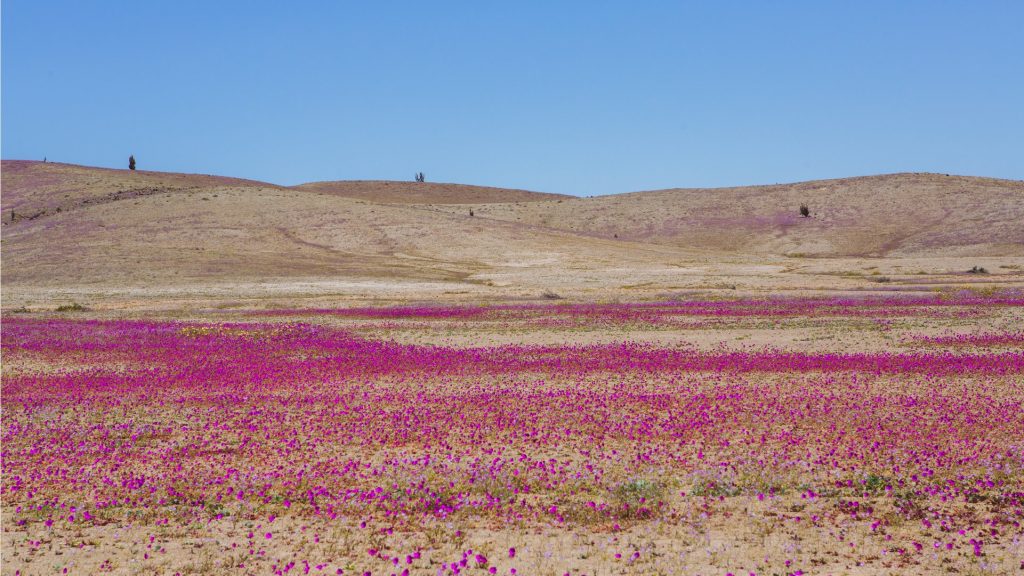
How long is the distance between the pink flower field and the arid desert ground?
0.06m

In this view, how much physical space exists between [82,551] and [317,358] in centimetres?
1613

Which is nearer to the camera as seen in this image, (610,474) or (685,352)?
(610,474)

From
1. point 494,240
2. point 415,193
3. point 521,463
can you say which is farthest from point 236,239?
point 415,193

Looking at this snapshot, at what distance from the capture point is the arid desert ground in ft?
29.1

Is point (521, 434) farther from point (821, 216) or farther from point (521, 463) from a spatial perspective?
point (821, 216)

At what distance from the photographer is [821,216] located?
119250 millimetres

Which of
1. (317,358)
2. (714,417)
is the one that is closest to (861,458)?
(714,417)

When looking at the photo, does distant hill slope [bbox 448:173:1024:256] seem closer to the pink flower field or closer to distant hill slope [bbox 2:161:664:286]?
distant hill slope [bbox 2:161:664:286]

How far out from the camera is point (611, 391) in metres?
18.3

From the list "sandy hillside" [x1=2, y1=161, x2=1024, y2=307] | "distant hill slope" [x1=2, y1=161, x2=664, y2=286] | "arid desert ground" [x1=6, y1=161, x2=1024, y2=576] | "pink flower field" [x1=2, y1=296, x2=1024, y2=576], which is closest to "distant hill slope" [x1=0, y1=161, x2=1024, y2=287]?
"distant hill slope" [x1=2, y1=161, x2=664, y2=286]

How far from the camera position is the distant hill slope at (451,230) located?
73.1 metres

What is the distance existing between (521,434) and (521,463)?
1.91 m

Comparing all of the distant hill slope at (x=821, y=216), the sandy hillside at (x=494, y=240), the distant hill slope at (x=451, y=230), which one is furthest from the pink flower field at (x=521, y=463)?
the distant hill slope at (x=821, y=216)

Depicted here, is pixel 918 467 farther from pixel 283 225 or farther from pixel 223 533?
pixel 283 225
